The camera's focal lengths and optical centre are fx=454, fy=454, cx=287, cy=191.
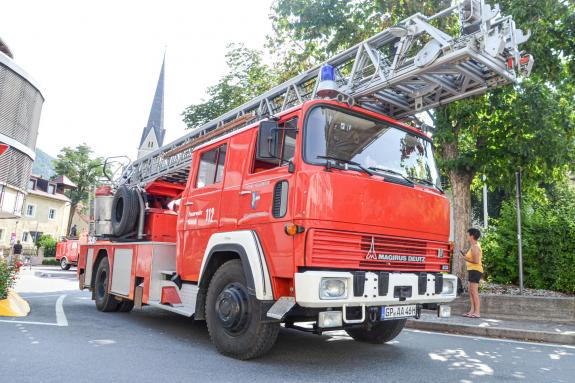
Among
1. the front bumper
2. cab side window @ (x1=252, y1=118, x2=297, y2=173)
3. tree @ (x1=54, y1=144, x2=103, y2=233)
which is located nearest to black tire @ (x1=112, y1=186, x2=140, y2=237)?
cab side window @ (x1=252, y1=118, x2=297, y2=173)

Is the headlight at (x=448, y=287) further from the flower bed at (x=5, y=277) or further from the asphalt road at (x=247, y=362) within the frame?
the flower bed at (x=5, y=277)

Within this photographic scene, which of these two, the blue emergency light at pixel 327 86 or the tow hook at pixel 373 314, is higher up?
the blue emergency light at pixel 327 86

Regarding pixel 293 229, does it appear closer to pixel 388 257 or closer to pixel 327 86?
pixel 388 257

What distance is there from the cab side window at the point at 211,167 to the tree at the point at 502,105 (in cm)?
543

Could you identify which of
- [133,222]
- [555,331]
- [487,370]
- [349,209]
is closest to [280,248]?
[349,209]

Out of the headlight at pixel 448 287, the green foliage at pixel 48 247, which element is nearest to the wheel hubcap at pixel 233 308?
the headlight at pixel 448 287

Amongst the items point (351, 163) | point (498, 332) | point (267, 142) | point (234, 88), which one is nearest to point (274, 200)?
point (267, 142)

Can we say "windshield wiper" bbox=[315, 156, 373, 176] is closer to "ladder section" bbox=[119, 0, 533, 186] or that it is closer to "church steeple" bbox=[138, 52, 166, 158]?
"ladder section" bbox=[119, 0, 533, 186]

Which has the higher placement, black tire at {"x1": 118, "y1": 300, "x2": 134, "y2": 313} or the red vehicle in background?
the red vehicle in background

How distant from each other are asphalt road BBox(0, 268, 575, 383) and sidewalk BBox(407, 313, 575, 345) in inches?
18.1

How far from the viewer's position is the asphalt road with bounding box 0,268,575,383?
4.11 metres

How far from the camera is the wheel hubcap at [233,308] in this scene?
470 cm

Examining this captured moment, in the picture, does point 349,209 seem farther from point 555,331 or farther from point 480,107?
point 480,107

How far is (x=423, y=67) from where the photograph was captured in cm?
500
